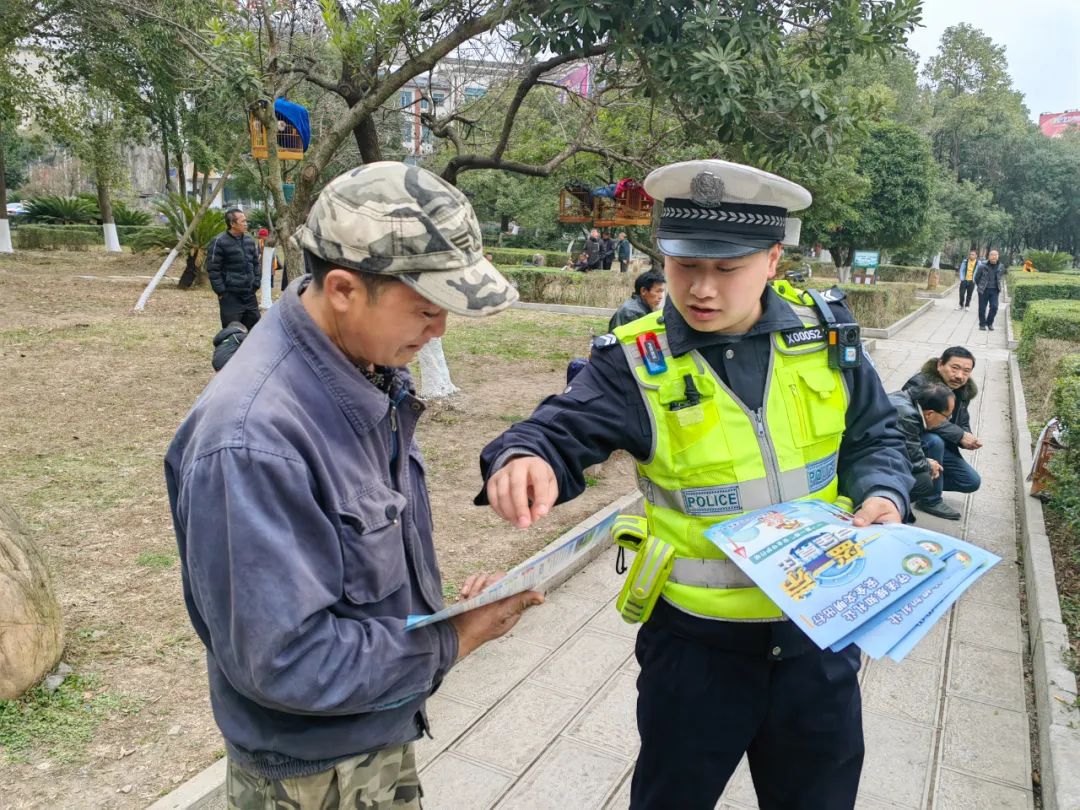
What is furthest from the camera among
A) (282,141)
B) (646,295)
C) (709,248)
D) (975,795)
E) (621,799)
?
(282,141)

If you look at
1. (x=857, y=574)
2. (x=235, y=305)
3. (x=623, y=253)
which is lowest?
(x=235, y=305)

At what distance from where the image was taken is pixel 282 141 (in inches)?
322

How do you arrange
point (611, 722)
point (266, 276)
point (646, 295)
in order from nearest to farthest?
point (611, 722), point (646, 295), point (266, 276)

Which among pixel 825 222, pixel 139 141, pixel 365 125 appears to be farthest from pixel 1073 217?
pixel 365 125

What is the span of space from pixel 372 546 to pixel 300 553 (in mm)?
171

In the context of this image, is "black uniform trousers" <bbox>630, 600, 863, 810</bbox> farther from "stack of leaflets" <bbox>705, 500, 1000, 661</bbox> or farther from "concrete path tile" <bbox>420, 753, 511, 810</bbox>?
"concrete path tile" <bbox>420, 753, 511, 810</bbox>

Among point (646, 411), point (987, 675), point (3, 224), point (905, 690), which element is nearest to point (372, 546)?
point (646, 411)

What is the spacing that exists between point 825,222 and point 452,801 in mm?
22505

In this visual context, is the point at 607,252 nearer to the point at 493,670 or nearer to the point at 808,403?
the point at 493,670

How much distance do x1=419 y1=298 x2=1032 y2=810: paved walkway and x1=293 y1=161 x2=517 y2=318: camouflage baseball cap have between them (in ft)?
7.14

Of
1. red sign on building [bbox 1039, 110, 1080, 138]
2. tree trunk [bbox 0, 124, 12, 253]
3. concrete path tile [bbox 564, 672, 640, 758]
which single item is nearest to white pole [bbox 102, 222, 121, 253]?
tree trunk [bbox 0, 124, 12, 253]

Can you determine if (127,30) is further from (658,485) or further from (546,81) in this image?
(658,485)

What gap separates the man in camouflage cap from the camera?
1.17m

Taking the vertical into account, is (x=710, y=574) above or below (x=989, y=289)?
above
